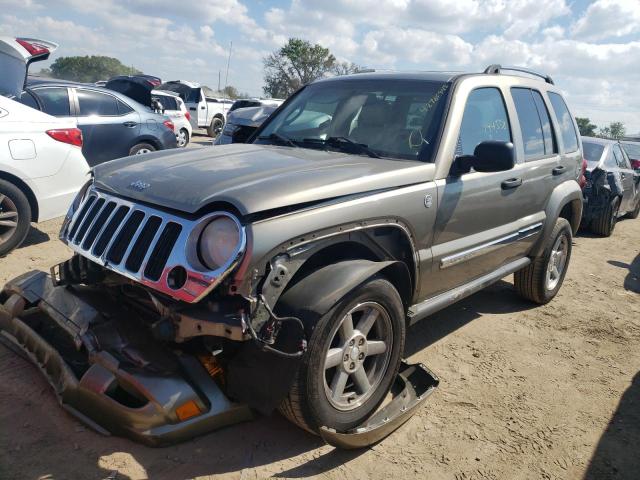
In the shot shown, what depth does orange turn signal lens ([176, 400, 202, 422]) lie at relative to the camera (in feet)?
7.92

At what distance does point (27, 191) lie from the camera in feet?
17.3

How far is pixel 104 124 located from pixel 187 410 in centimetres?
628

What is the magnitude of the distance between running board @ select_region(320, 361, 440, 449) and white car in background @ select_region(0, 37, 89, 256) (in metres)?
3.72

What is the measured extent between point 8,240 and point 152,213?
336 centimetres

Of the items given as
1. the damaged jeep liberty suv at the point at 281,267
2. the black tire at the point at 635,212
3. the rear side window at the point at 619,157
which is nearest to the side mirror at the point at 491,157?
the damaged jeep liberty suv at the point at 281,267

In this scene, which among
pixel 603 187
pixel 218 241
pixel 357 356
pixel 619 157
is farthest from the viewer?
pixel 619 157

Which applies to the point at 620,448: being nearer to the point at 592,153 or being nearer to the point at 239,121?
the point at 592,153

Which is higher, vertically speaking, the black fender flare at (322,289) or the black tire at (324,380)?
the black fender flare at (322,289)

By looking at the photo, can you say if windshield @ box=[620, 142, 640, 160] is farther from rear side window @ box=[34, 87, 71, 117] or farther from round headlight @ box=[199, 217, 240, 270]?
round headlight @ box=[199, 217, 240, 270]

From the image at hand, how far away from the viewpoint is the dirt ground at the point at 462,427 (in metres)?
2.55

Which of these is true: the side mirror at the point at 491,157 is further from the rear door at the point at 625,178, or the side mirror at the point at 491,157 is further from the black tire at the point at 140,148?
the rear door at the point at 625,178

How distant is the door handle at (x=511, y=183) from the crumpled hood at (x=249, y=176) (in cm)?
90

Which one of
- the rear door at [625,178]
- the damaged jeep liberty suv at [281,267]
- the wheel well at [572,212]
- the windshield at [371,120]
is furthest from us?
the rear door at [625,178]

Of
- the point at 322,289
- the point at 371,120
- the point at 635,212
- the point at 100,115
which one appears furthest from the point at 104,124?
the point at 635,212
